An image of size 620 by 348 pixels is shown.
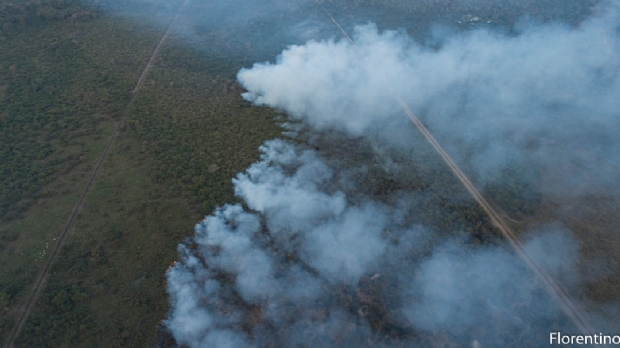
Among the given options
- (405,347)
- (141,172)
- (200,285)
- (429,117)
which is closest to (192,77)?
(141,172)

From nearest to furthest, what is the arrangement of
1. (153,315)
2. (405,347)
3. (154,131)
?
(405,347), (153,315), (154,131)

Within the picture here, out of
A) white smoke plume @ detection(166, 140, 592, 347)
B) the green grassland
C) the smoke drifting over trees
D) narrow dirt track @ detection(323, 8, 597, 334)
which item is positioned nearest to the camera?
white smoke plume @ detection(166, 140, 592, 347)

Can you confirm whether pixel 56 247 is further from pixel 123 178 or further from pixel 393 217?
pixel 393 217

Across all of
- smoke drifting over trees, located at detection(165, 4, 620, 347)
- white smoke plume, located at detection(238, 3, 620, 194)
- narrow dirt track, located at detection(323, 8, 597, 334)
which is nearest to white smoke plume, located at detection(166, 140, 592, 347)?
smoke drifting over trees, located at detection(165, 4, 620, 347)

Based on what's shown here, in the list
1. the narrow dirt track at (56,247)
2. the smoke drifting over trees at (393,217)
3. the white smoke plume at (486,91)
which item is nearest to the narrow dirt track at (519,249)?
the smoke drifting over trees at (393,217)

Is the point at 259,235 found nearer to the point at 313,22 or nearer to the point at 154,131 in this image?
the point at 154,131

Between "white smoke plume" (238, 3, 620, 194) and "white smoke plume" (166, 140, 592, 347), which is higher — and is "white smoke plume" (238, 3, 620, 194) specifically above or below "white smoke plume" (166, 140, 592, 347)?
above

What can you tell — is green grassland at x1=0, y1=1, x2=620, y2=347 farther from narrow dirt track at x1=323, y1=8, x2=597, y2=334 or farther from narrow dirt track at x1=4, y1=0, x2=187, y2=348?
narrow dirt track at x1=323, y1=8, x2=597, y2=334

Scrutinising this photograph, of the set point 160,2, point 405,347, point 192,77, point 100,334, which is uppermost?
point 160,2
